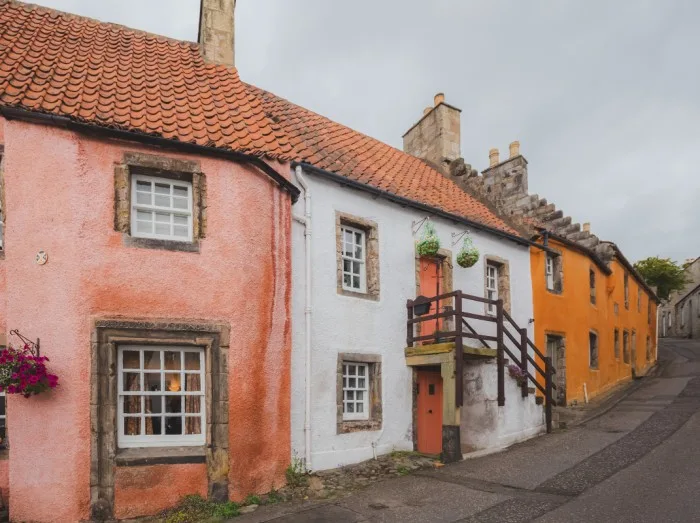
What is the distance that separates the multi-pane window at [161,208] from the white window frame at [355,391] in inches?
168

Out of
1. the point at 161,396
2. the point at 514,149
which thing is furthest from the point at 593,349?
the point at 161,396

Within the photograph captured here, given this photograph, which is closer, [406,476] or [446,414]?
[406,476]

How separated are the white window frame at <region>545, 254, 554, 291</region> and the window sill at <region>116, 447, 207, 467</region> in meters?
12.1

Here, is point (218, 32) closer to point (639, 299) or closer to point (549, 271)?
point (549, 271)

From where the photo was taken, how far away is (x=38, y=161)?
763cm

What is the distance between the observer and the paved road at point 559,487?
7207mm

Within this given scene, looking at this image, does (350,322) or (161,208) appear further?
(350,322)

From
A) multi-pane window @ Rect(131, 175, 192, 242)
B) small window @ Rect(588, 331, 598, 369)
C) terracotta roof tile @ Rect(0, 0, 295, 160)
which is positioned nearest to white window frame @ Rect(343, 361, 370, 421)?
multi-pane window @ Rect(131, 175, 192, 242)

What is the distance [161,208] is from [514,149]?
13.2 meters

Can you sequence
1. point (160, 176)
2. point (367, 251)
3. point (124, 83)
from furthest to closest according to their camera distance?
point (367, 251), point (124, 83), point (160, 176)

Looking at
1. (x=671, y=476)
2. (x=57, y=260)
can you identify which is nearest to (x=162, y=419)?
(x=57, y=260)

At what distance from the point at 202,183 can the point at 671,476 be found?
8.97 metres

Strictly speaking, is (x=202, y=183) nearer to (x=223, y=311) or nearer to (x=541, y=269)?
(x=223, y=311)

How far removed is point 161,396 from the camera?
26.0ft
